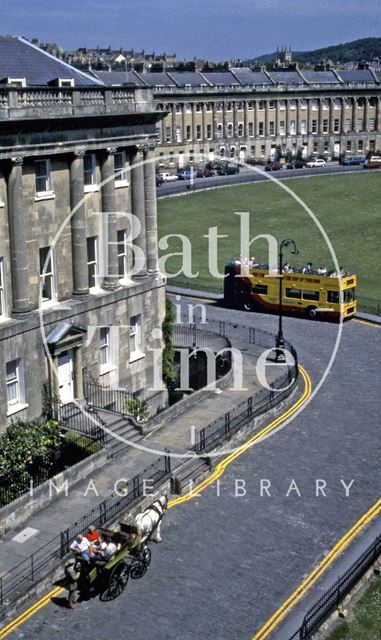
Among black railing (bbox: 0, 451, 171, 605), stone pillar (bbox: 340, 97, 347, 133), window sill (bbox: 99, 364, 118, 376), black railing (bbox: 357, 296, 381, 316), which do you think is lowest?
black railing (bbox: 0, 451, 171, 605)

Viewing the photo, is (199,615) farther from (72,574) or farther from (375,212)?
(375,212)

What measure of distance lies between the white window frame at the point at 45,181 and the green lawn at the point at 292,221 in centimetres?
3059

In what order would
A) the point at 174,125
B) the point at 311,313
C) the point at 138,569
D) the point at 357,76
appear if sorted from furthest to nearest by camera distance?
the point at 357,76 < the point at 174,125 < the point at 311,313 < the point at 138,569

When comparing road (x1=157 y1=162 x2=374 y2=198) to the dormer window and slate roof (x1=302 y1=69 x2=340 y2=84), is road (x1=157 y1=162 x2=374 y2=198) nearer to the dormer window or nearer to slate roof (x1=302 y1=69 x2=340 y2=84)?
slate roof (x1=302 y1=69 x2=340 y2=84)

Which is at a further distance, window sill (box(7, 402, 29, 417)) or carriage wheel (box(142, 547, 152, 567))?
window sill (box(7, 402, 29, 417))

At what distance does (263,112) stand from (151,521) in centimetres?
12364

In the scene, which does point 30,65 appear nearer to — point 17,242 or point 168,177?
point 17,242

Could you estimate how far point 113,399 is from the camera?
3862 cm

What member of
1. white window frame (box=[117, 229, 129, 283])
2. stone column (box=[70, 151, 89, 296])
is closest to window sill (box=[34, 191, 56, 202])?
stone column (box=[70, 151, 89, 296])

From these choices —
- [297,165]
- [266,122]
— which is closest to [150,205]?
[297,165]

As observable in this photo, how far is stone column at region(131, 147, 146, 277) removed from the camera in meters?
38.8

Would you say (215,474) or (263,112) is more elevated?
(263,112)

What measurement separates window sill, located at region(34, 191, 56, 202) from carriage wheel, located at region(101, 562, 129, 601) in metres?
15.2

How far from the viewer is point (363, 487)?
106 ft
